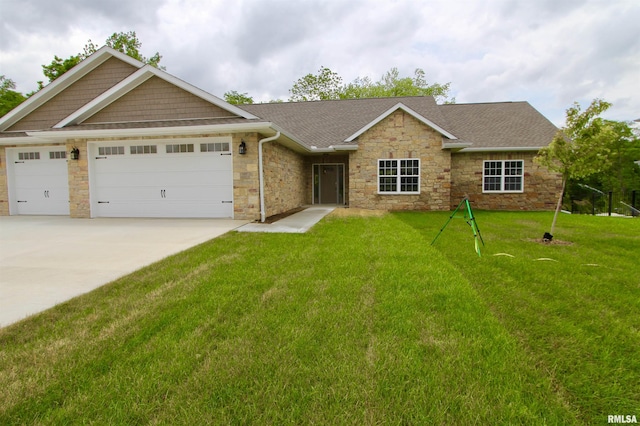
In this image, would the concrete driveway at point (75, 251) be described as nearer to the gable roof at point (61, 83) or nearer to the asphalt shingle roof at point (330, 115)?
the gable roof at point (61, 83)

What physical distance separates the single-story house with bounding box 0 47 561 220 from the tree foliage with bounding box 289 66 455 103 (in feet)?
61.6

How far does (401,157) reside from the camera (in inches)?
547

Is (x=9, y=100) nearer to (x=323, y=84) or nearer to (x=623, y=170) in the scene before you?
(x=323, y=84)

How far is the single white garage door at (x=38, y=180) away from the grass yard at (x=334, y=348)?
33.0 feet

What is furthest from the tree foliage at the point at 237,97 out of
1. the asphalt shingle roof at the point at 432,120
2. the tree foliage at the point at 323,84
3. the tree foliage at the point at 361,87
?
the asphalt shingle roof at the point at 432,120

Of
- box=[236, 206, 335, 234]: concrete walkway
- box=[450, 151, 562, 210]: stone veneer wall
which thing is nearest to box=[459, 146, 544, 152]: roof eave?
box=[450, 151, 562, 210]: stone veneer wall

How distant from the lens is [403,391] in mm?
2166

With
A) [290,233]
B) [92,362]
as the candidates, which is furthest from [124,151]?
[92,362]

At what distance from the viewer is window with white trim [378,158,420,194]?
1402 cm

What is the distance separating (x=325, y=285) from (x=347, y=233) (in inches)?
151

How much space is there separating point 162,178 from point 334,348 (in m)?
10.0

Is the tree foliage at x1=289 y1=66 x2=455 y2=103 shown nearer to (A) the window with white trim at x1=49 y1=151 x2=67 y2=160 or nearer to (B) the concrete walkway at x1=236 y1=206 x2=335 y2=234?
(A) the window with white trim at x1=49 y1=151 x2=67 y2=160

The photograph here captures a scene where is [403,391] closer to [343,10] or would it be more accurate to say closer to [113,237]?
[113,237]

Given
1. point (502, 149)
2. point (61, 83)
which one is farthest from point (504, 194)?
point (61, 83)
